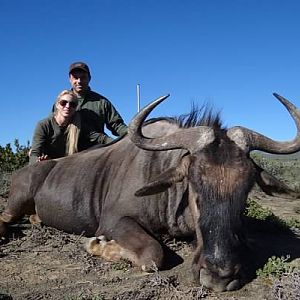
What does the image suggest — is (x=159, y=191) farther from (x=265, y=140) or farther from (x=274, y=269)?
(x=274, y=269)

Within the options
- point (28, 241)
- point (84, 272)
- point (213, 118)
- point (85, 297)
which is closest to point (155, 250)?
point (84, 272)

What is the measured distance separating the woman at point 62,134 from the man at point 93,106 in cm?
42

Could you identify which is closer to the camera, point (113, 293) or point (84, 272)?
point (113, 293)

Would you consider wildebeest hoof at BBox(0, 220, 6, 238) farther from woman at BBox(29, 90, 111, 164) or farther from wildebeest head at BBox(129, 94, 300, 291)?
wildebeest head at BBox(129, 94, 300, 291)

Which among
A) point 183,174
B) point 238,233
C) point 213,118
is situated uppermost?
point 213,118

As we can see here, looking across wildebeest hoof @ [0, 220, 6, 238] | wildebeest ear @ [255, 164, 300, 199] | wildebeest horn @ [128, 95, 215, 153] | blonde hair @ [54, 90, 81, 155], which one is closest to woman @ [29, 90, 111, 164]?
blonde hair @ [54, 90, 81, 155]

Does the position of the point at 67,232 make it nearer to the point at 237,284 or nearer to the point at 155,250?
the point at 155,250

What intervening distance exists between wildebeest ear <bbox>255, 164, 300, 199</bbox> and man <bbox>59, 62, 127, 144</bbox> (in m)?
3.47

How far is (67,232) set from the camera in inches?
234

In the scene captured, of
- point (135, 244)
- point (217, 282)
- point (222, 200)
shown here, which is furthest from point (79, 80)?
point (217, 282)

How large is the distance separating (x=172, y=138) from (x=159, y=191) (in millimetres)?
483

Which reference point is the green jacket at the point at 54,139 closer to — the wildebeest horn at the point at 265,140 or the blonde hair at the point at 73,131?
the blonde hair at the point at 73,131

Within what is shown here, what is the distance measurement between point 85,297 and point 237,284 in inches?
43.1

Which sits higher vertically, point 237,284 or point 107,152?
point 107,152
